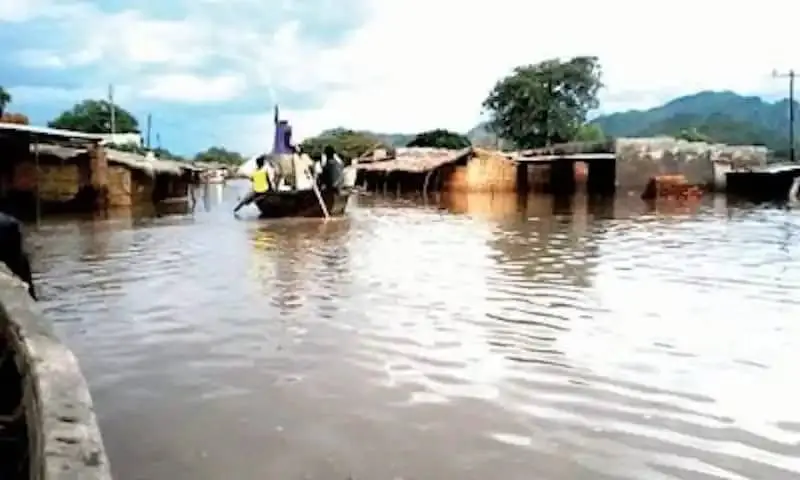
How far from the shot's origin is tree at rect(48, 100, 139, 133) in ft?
183

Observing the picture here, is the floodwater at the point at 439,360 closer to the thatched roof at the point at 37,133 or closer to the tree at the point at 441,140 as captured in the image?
the thatched roof at the point at 37,133

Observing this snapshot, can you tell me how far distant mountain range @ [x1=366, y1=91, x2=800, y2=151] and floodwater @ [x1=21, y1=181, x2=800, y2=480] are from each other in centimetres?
4863

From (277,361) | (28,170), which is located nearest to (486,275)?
(277,361)

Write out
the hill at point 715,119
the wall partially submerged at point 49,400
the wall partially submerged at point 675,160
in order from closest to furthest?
the wall partially submerged at point 49,400 < the wall partially submerged at point 675,160 < the hill at point 715,119

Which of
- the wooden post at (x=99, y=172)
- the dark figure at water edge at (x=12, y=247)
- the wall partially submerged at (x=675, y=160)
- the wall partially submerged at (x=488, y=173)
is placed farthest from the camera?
the wall partially submerged at (x=488, y=173)

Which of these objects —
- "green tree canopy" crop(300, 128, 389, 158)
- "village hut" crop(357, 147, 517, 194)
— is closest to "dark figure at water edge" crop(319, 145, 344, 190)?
"village hut" crop(357, 147, 517, 194)

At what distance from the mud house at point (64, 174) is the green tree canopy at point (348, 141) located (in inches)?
1478

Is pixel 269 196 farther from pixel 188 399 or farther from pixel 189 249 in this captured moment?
pixel 188 399

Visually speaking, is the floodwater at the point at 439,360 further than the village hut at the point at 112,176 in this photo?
No

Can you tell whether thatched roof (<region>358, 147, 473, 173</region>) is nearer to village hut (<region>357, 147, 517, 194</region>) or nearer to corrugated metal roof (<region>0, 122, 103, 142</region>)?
village hut (<region>357, 147, 517, 194</region>)

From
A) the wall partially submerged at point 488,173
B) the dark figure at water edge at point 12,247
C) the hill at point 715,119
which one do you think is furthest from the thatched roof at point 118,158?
the hill at point 715,119

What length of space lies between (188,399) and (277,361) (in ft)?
3.75

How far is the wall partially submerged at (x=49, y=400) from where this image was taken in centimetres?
254

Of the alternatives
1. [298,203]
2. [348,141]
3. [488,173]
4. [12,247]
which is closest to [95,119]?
[348,141]
